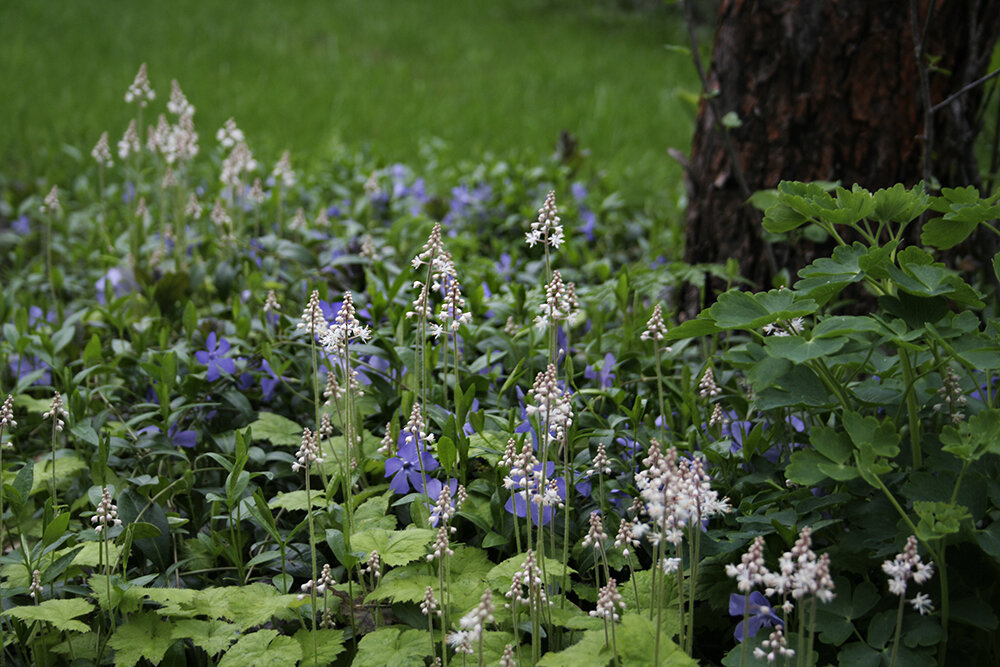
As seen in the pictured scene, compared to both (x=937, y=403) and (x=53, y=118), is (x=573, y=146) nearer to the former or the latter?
(x=937, y=403)

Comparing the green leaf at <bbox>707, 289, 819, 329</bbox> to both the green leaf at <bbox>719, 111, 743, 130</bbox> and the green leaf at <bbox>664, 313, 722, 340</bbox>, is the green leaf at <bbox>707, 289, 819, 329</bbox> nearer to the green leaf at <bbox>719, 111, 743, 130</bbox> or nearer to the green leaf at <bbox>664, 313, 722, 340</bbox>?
the green leaf at <bbox>664, 313, 722, 340</bbox>

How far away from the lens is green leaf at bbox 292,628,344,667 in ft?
4.59

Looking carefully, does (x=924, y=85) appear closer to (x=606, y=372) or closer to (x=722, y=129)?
(x=722, y=129)

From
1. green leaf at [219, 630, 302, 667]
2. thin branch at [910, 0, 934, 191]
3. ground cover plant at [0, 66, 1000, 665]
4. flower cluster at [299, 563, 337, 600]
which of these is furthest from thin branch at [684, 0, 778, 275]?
green leaf at [219, 630, 302, 667]

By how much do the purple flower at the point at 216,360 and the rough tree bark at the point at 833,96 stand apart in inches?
60.2

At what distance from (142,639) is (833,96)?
91.0 inches

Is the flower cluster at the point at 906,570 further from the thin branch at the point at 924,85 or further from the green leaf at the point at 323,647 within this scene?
the thin branch at the point at 924,85

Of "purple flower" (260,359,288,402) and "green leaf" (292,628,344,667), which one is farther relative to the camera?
"purple flower" (260,359,288,402)

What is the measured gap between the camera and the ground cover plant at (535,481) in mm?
1274

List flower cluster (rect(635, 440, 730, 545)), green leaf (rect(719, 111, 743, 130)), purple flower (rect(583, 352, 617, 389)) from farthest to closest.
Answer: green leaf (rect(719, 111, 743, 130)) < purple flower (rect(583, 352, 617, 389)) < flower cluster (rect(635, 440, 730, 545))

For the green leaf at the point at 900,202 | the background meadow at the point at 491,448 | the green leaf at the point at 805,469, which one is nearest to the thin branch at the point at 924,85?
the background meadow at the point at 491,448

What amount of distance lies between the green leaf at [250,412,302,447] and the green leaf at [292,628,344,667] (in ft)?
1.84

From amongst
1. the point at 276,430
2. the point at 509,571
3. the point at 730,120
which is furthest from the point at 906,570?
the point at 730,120

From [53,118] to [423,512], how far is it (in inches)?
211
